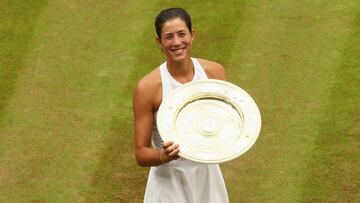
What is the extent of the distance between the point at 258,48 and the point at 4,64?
3.23 metres

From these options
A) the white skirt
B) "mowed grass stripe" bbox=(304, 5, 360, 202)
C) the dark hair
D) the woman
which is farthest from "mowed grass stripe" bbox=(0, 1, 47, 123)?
the dark hair

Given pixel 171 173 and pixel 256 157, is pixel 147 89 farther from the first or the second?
pixel 256 157

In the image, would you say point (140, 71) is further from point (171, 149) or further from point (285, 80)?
point (171, 149)

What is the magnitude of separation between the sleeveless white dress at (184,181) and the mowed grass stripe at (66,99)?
2133mm

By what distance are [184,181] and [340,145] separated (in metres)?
3.01

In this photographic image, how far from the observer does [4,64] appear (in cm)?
1010

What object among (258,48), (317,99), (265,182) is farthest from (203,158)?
(258,48)

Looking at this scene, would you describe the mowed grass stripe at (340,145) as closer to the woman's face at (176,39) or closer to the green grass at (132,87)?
the green grass at (132,87)

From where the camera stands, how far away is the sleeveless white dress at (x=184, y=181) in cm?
630

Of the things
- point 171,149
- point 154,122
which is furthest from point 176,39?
point 171,149

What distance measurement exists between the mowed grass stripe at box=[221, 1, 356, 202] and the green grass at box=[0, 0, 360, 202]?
0.04 feet

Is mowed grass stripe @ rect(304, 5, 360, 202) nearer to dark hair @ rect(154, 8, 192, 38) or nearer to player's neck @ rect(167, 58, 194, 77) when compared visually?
player's neck @ rect(167, 58, 194, 77)

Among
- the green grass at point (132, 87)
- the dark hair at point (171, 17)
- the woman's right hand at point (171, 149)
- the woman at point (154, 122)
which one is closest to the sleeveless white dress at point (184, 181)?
the woman at point (154, 122)

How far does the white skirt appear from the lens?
20.8ft
